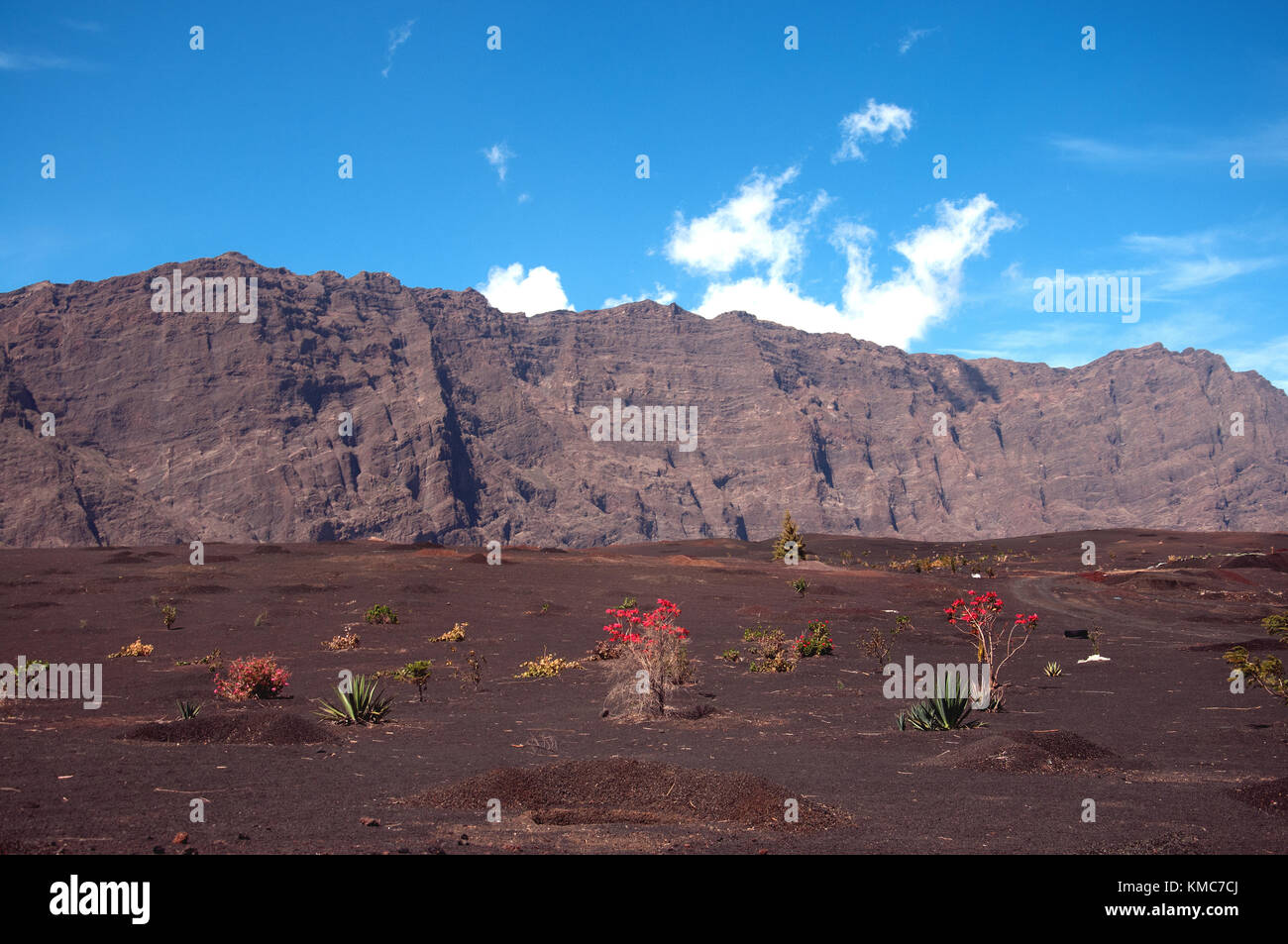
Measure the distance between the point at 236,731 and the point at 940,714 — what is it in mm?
10131

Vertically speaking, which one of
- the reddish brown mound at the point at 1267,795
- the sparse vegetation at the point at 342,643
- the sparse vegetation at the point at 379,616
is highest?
the reddish brown mound at the point at 1267,795

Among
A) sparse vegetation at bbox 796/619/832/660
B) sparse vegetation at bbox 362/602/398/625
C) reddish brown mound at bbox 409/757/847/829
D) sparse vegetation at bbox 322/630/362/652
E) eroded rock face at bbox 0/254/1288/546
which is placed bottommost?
sparse vegetation at bbox 796/619/832/660

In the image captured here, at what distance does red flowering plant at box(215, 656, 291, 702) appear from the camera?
1588cm

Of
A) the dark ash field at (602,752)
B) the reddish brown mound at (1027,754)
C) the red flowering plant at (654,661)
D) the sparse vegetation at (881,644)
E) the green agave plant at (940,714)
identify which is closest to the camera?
the dark ash field at (602,752)

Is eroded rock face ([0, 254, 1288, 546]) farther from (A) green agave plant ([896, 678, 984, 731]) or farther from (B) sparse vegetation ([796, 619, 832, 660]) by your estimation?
(A) green agave plant ([896, 678, 984, 731])

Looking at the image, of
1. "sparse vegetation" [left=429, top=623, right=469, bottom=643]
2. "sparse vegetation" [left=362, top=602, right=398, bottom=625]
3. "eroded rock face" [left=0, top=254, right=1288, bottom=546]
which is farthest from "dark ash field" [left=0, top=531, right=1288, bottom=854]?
"eroded rock face" [left=0, top=254, right=1288, bottom=546]

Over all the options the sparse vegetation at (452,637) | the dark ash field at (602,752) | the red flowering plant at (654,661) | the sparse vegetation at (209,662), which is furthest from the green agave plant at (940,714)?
the sparse vegetation at (452,637)

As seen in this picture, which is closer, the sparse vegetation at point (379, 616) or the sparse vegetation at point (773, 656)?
the sparse vegetation at point (773, 656)

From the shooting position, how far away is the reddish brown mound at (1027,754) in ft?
34.2

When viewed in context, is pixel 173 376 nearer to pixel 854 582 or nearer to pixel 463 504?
pixel 463 504

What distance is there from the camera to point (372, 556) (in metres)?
55.2

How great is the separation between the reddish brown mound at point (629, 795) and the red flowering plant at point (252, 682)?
839 cm

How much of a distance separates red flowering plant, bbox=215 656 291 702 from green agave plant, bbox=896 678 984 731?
11.2 metres

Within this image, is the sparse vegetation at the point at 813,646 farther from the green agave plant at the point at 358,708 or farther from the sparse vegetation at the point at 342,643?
the sparse vegetation at the point at 342,643
